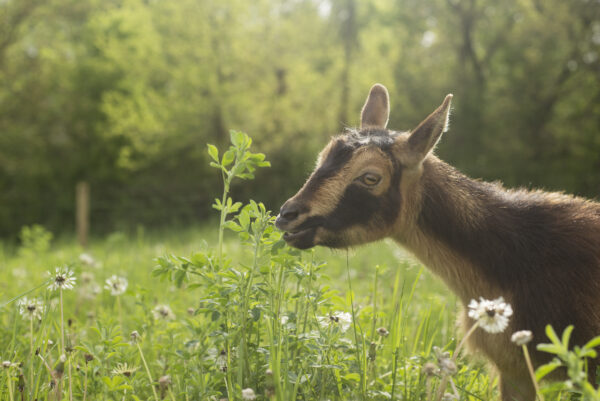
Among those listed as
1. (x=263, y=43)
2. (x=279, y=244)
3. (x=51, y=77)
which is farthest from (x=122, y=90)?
(x=279, y=244)

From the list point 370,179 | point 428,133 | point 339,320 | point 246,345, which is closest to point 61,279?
point 246,345

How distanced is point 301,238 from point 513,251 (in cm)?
111

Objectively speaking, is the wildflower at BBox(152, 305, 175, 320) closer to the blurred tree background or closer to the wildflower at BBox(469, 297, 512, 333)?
the wildflower at BBox(469, 297, 512, 333)

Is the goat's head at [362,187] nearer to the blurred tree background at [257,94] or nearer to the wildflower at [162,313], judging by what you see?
the wildflower at [162,313]

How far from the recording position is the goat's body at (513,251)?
254 centimetres

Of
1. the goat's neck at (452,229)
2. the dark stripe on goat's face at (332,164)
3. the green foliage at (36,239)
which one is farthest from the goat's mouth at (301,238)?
the green foliage at (36,239)

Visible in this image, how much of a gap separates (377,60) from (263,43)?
5.03 metres

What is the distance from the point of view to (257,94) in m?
22.5

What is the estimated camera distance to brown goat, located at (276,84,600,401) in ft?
8.46

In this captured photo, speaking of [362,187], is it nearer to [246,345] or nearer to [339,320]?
[339,320]

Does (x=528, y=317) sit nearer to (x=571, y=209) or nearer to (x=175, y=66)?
(x=571, y=209)

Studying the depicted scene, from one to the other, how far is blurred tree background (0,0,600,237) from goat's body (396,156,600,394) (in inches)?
639

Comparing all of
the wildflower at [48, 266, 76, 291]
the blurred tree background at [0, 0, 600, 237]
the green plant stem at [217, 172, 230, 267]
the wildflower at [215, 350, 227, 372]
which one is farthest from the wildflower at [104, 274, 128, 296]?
the blurred tree background at [0, 0, 600, 237]

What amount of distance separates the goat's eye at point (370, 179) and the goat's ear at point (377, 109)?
0.86 metres
